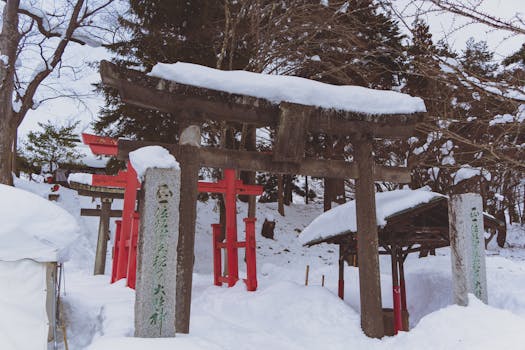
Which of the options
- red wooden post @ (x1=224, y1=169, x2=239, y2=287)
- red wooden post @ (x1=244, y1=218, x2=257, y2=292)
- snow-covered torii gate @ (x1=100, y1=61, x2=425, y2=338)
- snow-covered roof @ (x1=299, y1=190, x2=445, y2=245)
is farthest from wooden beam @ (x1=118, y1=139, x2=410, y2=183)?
red wooden post @ (x1=224, y1=169, x2=239, y2=287)

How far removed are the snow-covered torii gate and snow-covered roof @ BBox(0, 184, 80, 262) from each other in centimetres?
192

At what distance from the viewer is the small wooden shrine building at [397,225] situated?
8516mm

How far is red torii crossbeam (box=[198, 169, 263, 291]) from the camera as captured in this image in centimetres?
1068

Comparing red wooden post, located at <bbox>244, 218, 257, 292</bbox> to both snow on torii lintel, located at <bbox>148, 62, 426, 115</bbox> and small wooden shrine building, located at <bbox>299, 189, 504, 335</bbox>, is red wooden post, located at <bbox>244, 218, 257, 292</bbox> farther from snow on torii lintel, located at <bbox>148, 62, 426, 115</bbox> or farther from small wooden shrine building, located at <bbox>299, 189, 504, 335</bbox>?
snow on torii lintel, located at <bbox>148, 62, 426, 115</bbox>

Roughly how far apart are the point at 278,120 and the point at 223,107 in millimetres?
915

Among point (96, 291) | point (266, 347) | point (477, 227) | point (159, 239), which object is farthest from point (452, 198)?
point (96, 291)

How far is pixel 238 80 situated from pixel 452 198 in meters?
3.92

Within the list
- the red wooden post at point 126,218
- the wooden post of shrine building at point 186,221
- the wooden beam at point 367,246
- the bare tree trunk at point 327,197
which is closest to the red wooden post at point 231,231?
the red wooden post at point 126,218

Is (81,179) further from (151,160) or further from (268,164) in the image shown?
(151,160)

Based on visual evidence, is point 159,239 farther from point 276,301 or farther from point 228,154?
point 276,301

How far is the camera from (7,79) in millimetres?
13320

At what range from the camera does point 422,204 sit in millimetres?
8453

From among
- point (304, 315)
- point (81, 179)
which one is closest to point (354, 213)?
point (304, 315)

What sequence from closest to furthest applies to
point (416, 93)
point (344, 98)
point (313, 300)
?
1. point (344, 98)
2. point (313, 300)
3. point (416, 93)
